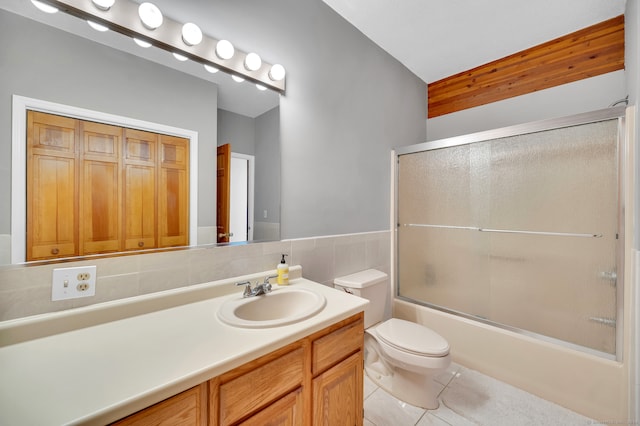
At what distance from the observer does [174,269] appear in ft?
3.66

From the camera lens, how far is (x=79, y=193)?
2.97ft

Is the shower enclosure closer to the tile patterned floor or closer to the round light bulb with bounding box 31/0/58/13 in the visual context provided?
the tile patterned floor

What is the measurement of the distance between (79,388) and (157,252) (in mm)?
561

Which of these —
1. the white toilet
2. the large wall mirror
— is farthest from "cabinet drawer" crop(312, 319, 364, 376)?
the large wall mirror

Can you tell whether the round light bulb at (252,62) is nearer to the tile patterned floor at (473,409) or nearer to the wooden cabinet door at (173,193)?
the wooden cabinet door at (173,193)

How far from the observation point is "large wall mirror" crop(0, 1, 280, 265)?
0.81 m

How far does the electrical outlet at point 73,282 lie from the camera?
88 cm

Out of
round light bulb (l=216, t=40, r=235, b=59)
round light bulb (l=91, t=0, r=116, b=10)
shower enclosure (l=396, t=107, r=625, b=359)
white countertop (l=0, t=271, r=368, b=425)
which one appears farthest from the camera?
shower enclosure (l=396, t=107, r=625, b=359)

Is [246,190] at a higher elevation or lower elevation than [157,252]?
higher

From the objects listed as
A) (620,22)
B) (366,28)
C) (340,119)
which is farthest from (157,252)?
(620,22)

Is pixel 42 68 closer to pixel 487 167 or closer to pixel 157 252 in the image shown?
pixel 157 252

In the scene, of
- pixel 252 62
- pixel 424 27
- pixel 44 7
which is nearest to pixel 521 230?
pixel 424 27

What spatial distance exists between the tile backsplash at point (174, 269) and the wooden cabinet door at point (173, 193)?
0.08 metres

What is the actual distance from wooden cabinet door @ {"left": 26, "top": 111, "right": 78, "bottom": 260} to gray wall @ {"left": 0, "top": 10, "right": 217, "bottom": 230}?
0.05 meters
